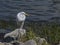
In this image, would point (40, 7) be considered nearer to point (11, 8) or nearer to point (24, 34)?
point (11, 8)

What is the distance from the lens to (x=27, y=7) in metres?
19.6

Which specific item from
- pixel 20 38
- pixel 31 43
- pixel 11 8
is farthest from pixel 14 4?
pixel 31 43

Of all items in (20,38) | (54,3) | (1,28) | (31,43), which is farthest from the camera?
(54,3)

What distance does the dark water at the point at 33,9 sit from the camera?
17562 mm

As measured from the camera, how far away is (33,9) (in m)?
19.4

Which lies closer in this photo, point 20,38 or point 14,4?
point 20,38

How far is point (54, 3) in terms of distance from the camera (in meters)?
21.0

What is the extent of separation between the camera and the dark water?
1756 centimetres

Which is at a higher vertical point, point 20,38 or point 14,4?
point 20,38

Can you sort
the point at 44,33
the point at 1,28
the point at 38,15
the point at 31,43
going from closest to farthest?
the point at 31,43, the point at 44,33, the point at 1,28, the point at 38,15

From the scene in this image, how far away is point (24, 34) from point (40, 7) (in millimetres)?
8735

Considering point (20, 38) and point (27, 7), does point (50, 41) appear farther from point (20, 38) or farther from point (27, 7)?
point (27, 7)

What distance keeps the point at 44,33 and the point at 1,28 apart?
2.66 m

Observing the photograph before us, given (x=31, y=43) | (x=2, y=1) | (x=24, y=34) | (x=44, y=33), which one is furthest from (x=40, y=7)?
(x=31, y=43)
